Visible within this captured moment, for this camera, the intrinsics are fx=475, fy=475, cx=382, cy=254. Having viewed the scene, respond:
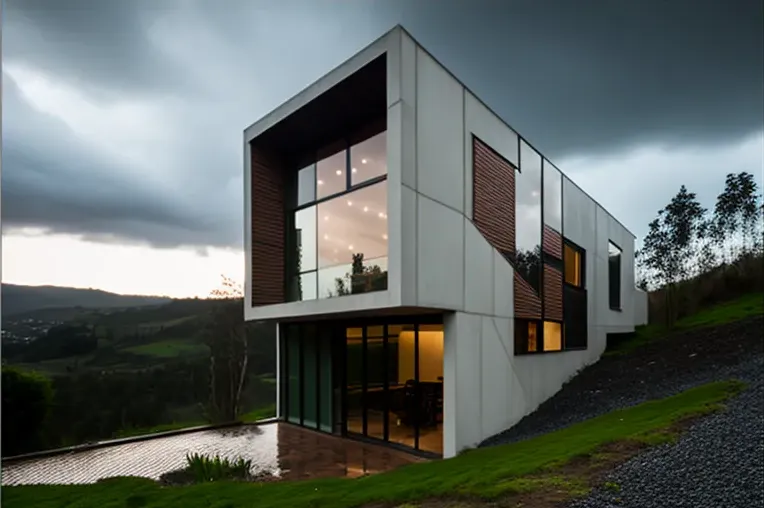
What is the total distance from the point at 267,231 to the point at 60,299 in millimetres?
7857

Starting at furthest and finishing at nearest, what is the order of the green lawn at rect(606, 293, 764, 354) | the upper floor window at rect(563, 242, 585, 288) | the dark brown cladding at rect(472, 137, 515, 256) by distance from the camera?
the green lawn at rect(606, 293, 764, 354) < the upper floor window at rect(563, 242, 585, 288) < the dark brown cladding at rect(472, 137, 515, 256)

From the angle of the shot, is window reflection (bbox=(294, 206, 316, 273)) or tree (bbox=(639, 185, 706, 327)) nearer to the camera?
window reflection (bbox=(294, 206, 316, 273))

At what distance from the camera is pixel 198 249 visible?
63.5ft

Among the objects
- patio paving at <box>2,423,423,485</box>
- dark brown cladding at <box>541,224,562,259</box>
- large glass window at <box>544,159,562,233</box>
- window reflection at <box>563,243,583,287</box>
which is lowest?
patio paving at <box>2,423,423,485</box>

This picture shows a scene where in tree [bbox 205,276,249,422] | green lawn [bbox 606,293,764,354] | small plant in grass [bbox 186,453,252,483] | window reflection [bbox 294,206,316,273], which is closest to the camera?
small plant in grass [bbox 186,453,252,483]

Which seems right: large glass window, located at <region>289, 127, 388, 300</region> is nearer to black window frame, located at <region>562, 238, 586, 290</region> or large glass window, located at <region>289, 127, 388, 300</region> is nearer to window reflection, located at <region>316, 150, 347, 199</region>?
window reflection, located at <region>316, 150, 347, 199</region>

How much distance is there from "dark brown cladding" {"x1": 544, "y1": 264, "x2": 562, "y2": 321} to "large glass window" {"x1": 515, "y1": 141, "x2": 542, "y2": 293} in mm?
475

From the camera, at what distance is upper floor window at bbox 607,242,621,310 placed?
58.9ft

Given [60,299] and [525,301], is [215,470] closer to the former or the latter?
[525,301]

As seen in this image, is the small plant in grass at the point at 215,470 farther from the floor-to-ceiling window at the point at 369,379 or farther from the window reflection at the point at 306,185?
the window reflection at the point at 306,185

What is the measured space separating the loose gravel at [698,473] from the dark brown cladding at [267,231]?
326 inches

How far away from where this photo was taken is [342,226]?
9672mm

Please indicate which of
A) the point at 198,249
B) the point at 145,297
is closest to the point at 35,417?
the point at 145,297

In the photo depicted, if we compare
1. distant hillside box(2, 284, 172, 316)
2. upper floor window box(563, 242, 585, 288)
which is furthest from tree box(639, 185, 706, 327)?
distant hillside box(2, 284, 172, 316)
